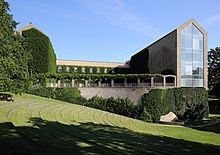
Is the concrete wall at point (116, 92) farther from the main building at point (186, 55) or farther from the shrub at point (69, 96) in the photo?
the main building at point (186, 55)

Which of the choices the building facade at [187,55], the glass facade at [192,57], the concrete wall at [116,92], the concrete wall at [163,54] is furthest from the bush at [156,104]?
the concrete wall at [163,54]

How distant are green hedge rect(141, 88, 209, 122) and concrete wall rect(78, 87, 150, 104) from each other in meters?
0.98

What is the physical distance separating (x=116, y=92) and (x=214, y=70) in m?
41.0

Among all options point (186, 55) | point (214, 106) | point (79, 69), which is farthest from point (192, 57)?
point (79, 69)

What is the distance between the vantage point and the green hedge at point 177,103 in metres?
30.2

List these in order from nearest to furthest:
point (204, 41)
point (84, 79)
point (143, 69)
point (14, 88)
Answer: point (14, 88) < point (84, 79) < point (204, 41) < point (143, 69)

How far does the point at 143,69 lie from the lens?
4656 centimetres

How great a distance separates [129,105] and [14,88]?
19288 mm

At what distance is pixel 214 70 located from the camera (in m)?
62.2

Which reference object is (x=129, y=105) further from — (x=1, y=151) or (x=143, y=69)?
(x=1, y=151)

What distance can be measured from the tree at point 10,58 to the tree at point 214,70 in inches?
2014

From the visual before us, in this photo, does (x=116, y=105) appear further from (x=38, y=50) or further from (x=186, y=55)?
(x=38, y=50)

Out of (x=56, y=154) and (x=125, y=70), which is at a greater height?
(x=125, y=70)

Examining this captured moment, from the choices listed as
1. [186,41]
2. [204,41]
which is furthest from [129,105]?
[204,41]
